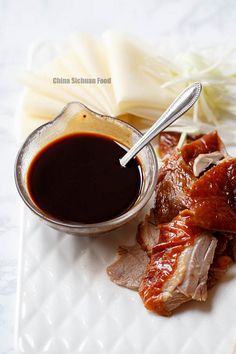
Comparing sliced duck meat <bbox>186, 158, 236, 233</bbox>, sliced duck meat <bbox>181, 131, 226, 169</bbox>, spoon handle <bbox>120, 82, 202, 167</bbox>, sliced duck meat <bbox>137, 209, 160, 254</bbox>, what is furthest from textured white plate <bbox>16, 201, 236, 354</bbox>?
sliced duck meat <bbox>181, 131, 226, 169</bbox>

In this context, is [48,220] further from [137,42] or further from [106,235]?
[137,42]

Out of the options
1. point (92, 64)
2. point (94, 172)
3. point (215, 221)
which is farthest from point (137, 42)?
point (215, 221)

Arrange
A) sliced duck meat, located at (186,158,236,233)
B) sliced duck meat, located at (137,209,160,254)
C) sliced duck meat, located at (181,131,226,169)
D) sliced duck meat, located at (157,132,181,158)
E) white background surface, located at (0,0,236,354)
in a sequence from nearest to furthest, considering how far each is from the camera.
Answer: sliced duck meat, located at (186,158,236,233)
sliced duck meat, located at (137,209,160,254)
sliced duck meat, located at (181,131,226,169)
sliced duck meat, located at (157,132,181,158)
white background surface, located at (0,0,236,354)

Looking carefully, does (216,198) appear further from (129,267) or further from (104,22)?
(104,22)

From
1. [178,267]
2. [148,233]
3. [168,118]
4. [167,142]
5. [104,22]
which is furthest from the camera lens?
[104,22]

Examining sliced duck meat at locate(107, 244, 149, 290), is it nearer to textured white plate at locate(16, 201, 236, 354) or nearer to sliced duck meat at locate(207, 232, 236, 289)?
textured white plate at locate(16, 201, 236, 354)

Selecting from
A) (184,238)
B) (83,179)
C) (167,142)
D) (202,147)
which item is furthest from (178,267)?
(167,142)

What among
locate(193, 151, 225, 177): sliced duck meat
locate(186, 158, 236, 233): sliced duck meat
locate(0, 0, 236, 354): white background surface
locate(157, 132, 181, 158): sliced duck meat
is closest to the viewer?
locate(186, 158, 236, 233): sliced duck meat
